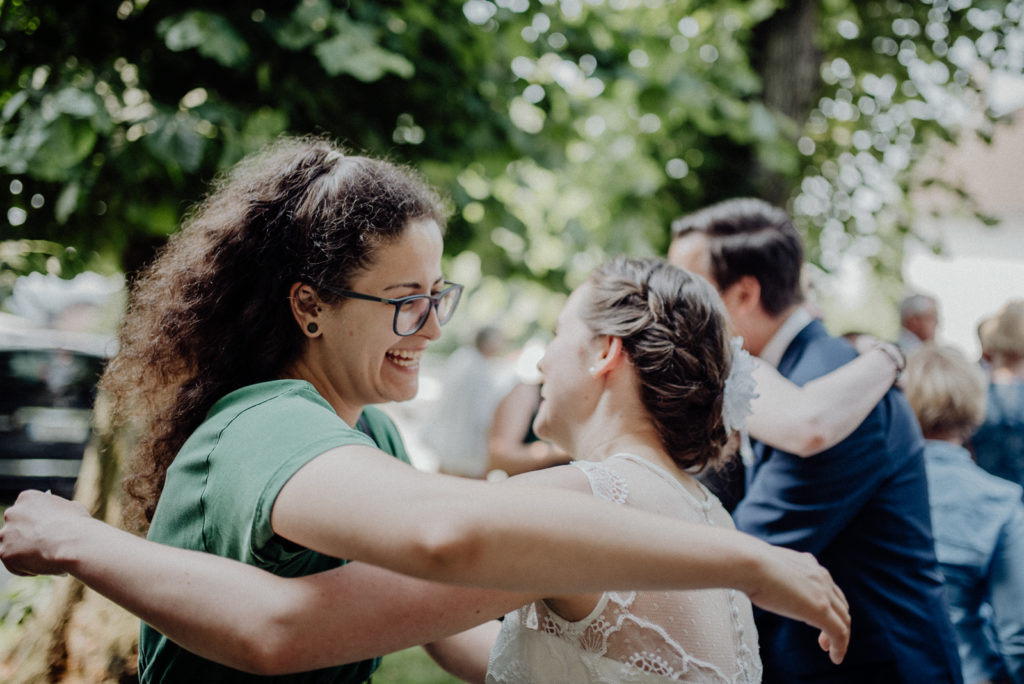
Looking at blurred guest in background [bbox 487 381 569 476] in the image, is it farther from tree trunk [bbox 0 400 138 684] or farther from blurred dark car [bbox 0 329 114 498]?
blurred dark car [bbox 0 329 114 498]

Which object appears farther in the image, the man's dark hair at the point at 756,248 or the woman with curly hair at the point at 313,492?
the man's dark hair at the point at 756,248

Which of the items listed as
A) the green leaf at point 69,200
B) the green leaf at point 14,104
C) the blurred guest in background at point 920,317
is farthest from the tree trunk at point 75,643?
the blurred guest in background at point 920,317

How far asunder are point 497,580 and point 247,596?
1.35ft

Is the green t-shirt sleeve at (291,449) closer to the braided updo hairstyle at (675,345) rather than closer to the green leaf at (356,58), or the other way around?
the braided updo hairstyle at (675,345)

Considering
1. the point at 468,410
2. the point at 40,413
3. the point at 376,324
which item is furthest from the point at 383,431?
the point at 40,413

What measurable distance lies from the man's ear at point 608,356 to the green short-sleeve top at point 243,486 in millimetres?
756

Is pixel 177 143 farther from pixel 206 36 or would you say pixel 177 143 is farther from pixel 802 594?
pixel 802 594

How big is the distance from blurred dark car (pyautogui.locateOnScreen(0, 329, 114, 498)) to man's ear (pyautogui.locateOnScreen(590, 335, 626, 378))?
7.19 m

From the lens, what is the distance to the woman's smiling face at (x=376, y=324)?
1.65m

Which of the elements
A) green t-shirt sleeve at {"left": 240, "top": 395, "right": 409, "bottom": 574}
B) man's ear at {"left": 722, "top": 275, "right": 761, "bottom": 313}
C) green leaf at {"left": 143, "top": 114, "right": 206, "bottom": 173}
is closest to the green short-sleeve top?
green t-shirt sleeve at {"left": 240, "top": 395, "right": 409, "bottom": 574}

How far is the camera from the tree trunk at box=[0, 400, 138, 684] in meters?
2.72

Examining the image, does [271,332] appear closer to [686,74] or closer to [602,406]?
[602,406]

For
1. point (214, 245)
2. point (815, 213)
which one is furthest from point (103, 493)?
point (815, 213)

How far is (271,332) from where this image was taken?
5.43ft
